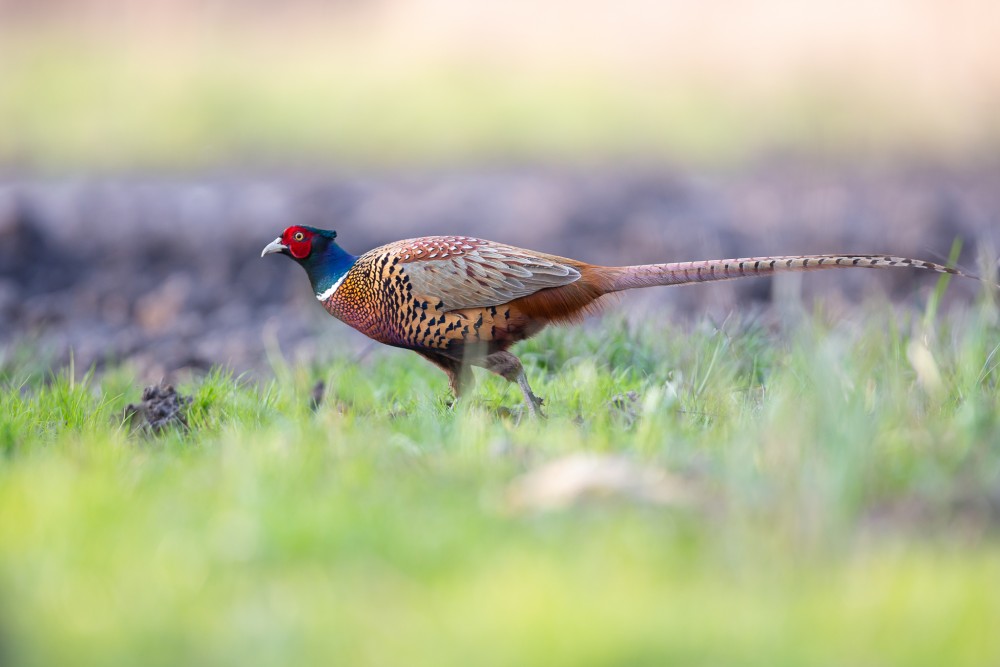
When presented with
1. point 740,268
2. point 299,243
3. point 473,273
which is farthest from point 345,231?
point 740,268

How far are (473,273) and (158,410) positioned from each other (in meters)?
1.32

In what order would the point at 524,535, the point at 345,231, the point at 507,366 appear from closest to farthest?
the point at 524,535
the point at 507,366
the point at 345,231

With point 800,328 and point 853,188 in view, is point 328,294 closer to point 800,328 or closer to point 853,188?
point 800,328

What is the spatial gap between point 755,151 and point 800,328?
940cm

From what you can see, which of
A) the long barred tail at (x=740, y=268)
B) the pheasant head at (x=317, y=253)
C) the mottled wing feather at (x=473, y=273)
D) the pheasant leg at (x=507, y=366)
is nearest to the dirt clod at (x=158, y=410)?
the pheasant head at (x=317, y=253)

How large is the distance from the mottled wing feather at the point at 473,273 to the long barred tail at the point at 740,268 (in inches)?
9.1

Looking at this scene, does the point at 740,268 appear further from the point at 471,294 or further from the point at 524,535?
the point at 524,535

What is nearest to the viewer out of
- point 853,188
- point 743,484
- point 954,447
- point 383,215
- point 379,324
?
point 743,484

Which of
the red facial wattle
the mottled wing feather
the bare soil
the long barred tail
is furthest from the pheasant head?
the long barred tail

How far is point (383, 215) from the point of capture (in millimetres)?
10180

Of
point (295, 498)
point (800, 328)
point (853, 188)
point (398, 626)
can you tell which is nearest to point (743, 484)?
point (800, 328)

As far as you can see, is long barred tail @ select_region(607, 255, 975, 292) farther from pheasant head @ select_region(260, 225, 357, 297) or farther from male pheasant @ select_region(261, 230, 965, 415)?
pheasant head @ select_region(260, 225, 357, 297)

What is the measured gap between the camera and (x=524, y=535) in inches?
121

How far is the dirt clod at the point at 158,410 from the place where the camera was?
4.59 meters
